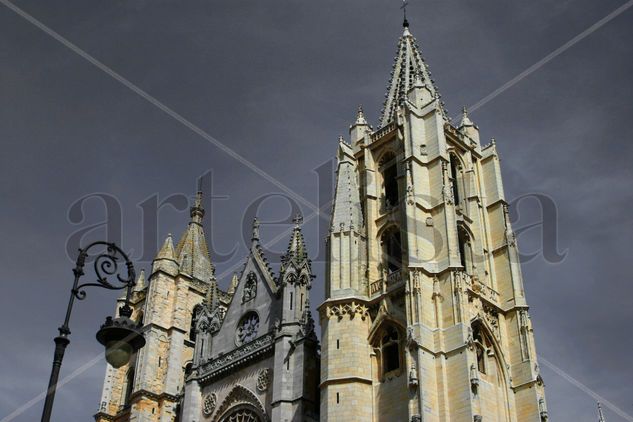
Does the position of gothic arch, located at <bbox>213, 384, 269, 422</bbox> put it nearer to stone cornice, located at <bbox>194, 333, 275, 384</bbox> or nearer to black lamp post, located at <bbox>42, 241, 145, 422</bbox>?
stone cornice, located at <bbox>194, 333, 275, 384</bbox>

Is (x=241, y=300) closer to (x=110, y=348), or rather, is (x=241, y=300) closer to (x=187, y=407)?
(x=187, y=407)

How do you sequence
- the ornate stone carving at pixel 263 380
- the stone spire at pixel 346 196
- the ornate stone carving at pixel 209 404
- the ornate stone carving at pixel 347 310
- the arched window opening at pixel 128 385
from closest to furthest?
the ornate stone carving at pixel 347 310 < the ornate stone carving at pixel 263 380 < the stone spire at pixel 346 196 < the ornate stone carving at pixel 209 404 < the arched window opening at pixel 128 385

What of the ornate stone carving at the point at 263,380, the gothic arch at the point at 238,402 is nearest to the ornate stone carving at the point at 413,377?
the ornate stone carving at the point at 263,380

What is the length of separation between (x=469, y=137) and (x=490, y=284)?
7.97 meters

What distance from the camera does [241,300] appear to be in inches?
1321

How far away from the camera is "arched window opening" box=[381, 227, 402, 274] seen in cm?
2894

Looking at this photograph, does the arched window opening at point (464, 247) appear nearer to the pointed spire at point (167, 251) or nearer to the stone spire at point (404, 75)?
the stone spire at point (404, 75)

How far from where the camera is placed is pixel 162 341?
38.0 metres

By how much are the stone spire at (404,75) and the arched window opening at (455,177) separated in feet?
7.53

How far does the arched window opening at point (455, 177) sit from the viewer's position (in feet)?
105

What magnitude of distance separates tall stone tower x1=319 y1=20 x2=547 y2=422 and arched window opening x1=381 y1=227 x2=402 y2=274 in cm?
6

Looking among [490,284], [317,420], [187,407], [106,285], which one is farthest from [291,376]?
[106,285]

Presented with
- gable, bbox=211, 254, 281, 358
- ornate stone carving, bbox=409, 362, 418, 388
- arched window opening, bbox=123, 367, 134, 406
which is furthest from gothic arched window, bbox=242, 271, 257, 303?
ornate stone carving, bbox=409, 362, 418, 388

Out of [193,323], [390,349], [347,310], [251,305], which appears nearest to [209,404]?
[251,305]
